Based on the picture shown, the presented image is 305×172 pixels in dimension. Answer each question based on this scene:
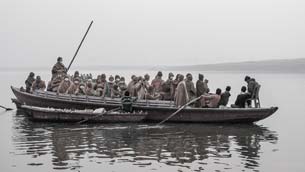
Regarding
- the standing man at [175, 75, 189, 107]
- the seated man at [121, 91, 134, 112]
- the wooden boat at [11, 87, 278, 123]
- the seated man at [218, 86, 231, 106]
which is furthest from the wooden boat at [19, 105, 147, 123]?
the seated man at [218, 86, 231, 106]

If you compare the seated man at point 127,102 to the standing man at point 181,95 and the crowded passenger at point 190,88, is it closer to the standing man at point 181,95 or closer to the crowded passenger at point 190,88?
the standing man at point 181,95

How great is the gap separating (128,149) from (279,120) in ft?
42.0

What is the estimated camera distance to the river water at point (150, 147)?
14188 mm

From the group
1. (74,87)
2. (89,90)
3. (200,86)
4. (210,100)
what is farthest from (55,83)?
(210,100)

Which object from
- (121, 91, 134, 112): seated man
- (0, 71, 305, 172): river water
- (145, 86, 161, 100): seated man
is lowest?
(0, 71, 305, 172): river water

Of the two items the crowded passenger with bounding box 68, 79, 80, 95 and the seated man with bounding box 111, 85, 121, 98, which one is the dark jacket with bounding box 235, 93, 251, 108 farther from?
the crowded passenger with bounding box 68, 79, 80, 95

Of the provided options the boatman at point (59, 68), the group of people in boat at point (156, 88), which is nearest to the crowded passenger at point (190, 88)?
the group of people in boat at point (156, 88)

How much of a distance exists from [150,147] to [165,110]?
5.76m

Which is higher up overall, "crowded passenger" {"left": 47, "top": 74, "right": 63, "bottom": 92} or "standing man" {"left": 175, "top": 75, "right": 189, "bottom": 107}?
"crowded passenger" {"left": 47, "top": 74, "right": 63, "bottom": 92}

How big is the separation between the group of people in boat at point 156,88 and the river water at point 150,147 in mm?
1175

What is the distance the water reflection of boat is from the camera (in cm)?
1498

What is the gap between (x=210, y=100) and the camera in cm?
2222

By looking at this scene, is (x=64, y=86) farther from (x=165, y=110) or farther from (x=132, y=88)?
(x=165, y=110)

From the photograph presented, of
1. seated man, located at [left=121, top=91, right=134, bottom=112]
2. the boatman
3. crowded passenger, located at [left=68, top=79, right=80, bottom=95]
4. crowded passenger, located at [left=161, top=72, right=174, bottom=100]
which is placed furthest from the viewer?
the boatman
